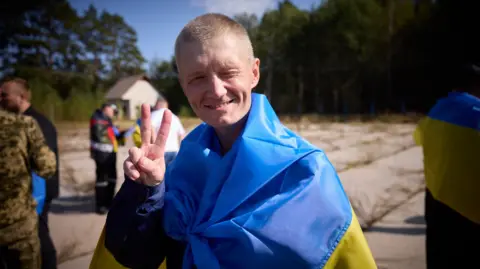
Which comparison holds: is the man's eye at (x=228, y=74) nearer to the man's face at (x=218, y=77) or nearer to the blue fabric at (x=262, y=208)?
the man's face at (x=218, y=77)

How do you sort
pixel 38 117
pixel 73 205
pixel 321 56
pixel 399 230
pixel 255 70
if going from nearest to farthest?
pixel 255 70
pixel 38 117
pixel 399 230
pixel 73 205
pixel 321 56

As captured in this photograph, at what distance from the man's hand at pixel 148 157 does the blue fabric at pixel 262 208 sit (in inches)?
5.5

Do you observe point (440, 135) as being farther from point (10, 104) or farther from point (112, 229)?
point (10, 104)

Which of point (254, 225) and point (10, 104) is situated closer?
point (254, 225)

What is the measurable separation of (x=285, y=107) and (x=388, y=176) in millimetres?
26445

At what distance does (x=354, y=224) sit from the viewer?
1039mm

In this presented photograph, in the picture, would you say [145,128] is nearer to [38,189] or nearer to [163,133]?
[163,133]

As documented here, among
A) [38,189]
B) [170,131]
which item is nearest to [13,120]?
[38,189]

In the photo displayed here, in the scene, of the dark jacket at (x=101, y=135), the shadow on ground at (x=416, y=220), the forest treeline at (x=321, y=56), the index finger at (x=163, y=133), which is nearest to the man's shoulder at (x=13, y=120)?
the index finger at (x=163, y=133)

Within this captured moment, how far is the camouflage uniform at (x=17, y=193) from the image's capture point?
2.20m

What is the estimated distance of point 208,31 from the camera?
109 cm

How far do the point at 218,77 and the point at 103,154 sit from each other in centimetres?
472

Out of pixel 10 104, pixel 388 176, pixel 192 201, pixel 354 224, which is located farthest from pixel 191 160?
pixel 388 176

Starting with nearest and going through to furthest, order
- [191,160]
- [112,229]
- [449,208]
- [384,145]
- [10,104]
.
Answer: [112,229] → [191,160] → [449,208] → [10,104] → [384,145]
